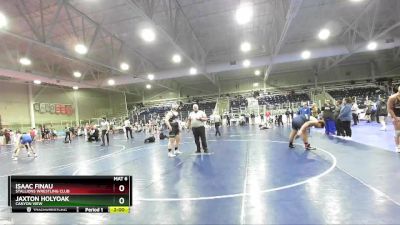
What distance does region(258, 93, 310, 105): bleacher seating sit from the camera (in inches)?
1330

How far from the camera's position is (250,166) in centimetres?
730

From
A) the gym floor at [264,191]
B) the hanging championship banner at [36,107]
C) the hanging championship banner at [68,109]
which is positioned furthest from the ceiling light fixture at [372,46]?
the hanging championship banner at [68,109]

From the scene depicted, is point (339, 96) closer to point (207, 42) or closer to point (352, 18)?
point (352, 18)

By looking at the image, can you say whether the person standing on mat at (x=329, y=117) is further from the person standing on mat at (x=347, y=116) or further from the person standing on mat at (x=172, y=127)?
the person standing on mat at (x=172, y=127)

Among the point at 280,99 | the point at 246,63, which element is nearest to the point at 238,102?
the point at 280,99

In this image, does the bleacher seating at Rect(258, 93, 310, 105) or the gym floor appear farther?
the bleacher seating at Rect(258, 93, 310, 105)

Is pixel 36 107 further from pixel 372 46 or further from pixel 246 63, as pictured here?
pixel 372 46

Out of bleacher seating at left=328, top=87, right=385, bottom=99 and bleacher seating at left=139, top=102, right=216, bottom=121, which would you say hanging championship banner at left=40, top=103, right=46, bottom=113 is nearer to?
bleacher seating at left=139, top=102, right=216, bottom=121

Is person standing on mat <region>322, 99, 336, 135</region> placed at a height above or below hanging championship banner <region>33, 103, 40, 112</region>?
below
